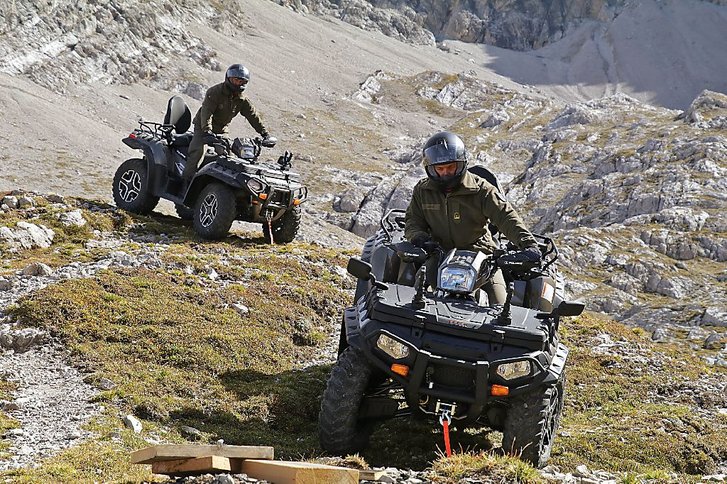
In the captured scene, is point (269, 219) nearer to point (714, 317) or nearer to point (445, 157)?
point (445, 157)

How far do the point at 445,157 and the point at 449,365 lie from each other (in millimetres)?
2884

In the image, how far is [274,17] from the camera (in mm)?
137375

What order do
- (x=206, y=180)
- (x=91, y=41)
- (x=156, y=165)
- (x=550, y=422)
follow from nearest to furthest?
(x=550, y=422)
(x=206, y=180)
(x=156, y=165)
(x=91, y=41)

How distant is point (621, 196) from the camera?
2333 inches

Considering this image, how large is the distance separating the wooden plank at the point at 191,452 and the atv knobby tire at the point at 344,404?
1.83m

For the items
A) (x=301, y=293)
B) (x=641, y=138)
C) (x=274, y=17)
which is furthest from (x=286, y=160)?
(x=274, y=17)

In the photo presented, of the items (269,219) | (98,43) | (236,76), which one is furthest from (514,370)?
(98,43)

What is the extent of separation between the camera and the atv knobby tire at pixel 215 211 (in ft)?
56.3

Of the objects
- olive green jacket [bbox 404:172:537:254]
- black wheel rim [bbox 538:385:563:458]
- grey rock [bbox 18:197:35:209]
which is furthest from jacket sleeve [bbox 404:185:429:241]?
grey rock [bbox 18:197:35:209]

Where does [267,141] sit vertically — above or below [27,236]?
above

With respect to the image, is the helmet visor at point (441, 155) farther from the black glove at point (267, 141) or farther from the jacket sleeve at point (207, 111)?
the jacket sleeve at point (207, 111)

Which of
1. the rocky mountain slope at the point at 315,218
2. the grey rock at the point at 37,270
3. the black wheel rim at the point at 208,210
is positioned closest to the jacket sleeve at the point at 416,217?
the rocky mountain slope at the point at 315,218

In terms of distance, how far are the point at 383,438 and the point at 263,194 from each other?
923 cm

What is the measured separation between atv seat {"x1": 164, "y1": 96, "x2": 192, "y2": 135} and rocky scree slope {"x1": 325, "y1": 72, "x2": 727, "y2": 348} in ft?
76.0
